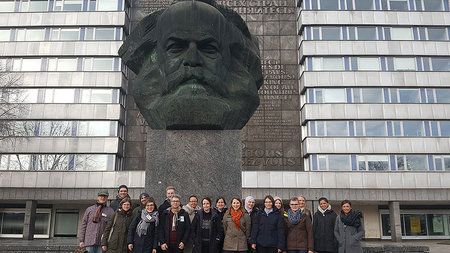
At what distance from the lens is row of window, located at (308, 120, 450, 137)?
3141cm

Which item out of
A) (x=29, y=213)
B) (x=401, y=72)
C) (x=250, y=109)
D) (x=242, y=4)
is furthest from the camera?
(x=242, y=4)

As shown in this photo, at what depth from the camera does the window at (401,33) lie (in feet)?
109

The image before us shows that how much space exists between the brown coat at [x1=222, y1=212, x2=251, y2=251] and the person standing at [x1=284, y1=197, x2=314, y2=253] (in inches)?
28.1

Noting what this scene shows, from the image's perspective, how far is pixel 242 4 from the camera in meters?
A: 35.4

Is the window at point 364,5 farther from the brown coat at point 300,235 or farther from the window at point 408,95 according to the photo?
the brown coat at point 300,235

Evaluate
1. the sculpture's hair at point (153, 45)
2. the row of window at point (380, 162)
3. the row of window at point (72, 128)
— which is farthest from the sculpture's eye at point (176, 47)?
the row of window at point (72, 128)

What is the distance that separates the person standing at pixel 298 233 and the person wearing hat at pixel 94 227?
9.53 ft

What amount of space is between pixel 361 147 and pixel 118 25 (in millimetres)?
23350

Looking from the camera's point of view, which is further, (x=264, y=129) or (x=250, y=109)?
(x=264, y=129)

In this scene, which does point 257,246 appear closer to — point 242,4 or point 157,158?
point 157,158

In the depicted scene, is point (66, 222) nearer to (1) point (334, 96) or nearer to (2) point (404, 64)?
(1) point (334, 96)

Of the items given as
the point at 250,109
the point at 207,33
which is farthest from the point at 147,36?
the point at 250,109

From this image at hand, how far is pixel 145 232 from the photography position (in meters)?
5.50

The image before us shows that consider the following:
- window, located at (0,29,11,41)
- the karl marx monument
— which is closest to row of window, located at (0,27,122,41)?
window, located at (0,29,11,41)
